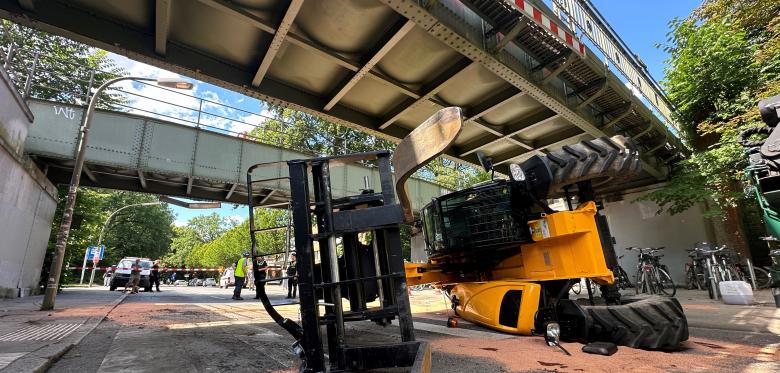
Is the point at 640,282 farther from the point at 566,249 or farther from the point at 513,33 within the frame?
the point at 513,33

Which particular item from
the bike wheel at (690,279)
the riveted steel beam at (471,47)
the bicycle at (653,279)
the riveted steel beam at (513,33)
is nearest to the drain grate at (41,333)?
the riveted steel beam at (471,47)

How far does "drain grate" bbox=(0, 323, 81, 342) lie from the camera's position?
13.4 feet

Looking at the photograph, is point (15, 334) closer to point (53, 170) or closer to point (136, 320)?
point (136, 320)

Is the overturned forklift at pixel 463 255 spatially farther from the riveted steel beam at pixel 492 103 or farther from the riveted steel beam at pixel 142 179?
the riveted steel beam at pixel 142 179

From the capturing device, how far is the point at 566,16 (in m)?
6.10

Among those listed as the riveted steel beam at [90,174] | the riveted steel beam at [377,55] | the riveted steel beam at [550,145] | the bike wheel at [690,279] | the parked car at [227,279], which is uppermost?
the riveted steel beam at [90,174]

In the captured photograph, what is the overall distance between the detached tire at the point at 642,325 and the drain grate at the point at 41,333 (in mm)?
6009

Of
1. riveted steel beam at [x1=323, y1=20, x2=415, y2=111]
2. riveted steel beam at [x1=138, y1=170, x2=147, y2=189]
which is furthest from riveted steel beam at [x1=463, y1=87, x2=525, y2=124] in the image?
riveted steel beam at [x1=138, y1=170, x2=147, y2=189]

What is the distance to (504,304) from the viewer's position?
4824mm

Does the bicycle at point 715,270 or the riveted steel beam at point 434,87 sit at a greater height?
the riveted steel beam at point 434,87

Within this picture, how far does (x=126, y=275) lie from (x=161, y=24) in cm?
2050

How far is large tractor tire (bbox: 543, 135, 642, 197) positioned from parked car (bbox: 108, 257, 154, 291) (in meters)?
22.5

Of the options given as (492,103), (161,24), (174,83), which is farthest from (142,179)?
(492,103)

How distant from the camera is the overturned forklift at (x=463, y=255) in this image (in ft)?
8.75
